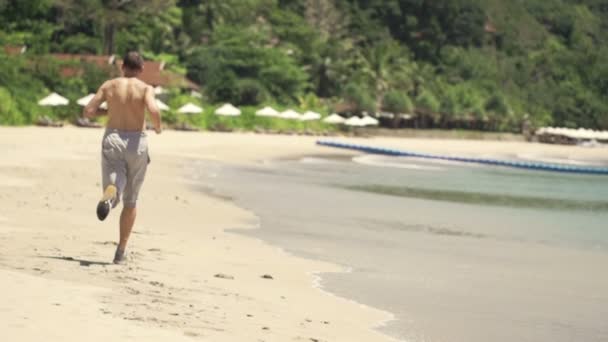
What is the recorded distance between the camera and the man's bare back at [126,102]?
9.50 meters

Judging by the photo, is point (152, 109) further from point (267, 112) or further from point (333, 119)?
point (333, 119)

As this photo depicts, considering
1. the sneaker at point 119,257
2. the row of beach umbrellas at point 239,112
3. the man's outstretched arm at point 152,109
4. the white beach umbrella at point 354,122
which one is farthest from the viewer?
the white beach umbrella at point 354,122

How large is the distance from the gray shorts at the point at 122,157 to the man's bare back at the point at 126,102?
6 centimetres

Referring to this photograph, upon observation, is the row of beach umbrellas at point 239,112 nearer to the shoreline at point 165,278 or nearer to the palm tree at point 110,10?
the palm tree at point 110,10

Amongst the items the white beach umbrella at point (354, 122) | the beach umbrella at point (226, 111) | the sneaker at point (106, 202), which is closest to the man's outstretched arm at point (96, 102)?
the sneaker at point (106, 202)

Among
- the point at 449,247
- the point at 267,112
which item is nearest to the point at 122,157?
the point at 449,247

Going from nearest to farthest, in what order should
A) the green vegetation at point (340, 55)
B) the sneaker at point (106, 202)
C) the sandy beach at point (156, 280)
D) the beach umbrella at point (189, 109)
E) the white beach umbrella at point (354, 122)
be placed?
1. the sandy beach at point (156, 280)
2. the sneaker at point (106, 202)
3. the beach umbrella at point (189, 109)
4. the green vegetation at point (340, 55)
5. the white beach umbrella at point (354, 122)

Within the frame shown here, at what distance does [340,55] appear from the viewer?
99.7 meters

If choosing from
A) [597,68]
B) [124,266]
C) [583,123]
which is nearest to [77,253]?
[124,266]

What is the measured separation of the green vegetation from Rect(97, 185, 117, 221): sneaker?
44323 mm

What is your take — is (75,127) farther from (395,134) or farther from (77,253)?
(77,253)

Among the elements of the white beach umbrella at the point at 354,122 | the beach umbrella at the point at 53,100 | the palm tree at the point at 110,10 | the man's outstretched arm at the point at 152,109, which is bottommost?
the white beach umbrella at the point at 354,122

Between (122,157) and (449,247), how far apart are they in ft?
19.6

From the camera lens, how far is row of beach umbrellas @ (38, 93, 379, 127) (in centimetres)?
5703
